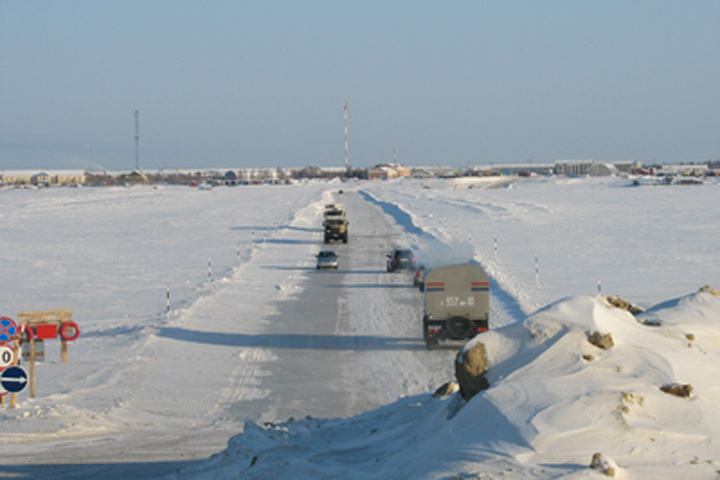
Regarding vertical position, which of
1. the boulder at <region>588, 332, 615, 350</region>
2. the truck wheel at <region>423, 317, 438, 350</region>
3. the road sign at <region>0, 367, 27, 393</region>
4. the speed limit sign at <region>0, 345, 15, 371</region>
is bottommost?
the truck wheel at <region>423, 317, 438, 350</region>

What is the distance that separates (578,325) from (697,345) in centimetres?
168

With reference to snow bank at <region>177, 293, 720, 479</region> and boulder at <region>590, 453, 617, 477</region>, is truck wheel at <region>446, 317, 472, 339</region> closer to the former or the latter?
snow bank at <region>177, 293, 720, 479</region>

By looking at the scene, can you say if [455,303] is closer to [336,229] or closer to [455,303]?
[455,303]

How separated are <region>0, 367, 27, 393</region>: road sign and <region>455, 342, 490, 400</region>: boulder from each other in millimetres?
8047

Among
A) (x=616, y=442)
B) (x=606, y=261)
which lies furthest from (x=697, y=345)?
(x=606, y=261)

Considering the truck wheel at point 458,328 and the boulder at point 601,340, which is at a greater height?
the boulder at point 601,340

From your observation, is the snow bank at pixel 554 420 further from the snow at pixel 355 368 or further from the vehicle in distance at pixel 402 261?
the vehicle in distance at pixel 402 261

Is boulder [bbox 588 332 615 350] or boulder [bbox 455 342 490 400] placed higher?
boulder [bbox 588 332 615 350]

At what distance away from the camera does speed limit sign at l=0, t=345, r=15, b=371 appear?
1497 cm

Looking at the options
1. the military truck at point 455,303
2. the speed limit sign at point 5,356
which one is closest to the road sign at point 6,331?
the speed limit sign at point 5,356

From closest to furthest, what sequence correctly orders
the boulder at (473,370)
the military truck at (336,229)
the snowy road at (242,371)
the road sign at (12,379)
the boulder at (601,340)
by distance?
1. the boulder at (601,340)
2. the boulder at (473,370)
3. the snowy road at (242,371)
4. the road sign at (12,379)
5. the military truck at (336,229)

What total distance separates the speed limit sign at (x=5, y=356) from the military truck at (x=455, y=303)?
34.7ft

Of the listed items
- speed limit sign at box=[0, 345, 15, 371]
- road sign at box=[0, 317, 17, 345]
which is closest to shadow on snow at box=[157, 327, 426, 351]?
road sign at box=[0, 317, 17, 345]

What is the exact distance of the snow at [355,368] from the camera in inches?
376
